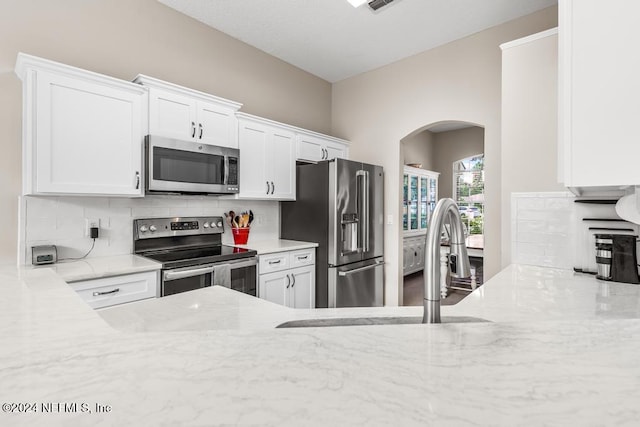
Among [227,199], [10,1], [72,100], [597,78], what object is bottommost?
[227,199]

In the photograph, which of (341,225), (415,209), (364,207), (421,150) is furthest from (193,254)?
(421,150)

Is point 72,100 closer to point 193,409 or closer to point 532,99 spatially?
point 193,409

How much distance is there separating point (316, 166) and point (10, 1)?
100 inches

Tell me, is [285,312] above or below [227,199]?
below

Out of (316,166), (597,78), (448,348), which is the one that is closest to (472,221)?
(316,166)

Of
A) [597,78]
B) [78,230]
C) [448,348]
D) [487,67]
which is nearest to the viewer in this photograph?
[448,348]

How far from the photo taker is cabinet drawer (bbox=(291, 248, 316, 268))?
10.3 feet

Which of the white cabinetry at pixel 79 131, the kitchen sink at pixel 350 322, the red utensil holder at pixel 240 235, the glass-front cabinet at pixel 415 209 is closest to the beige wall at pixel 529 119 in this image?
the kitchen sink at pixel 350 322

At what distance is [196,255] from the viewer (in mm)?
2523

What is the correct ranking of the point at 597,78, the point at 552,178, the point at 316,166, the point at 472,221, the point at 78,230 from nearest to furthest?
1. the point at 597,78
2. the point at 552,178
3. the point at 78,230
4. the point at 316,166
5. the point at 472,221

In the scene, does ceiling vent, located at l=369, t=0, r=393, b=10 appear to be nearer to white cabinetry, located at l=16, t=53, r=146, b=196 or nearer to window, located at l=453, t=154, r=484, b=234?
white cabinetry, located at l=16, t=53, r=146, b=196

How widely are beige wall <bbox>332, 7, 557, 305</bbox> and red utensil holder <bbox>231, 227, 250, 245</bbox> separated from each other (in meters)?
1.71

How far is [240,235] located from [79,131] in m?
1.58

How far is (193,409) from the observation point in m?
0.36
